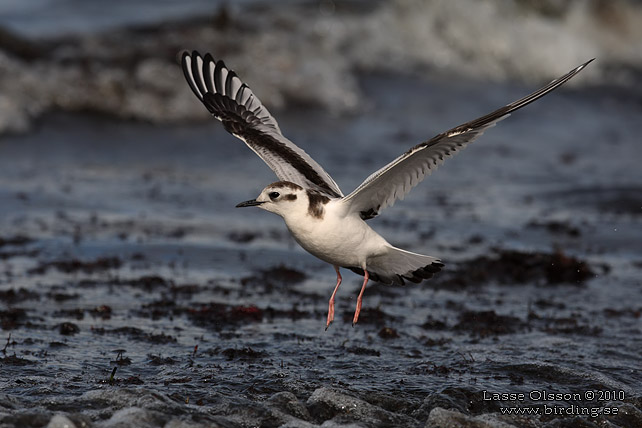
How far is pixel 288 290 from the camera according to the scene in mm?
9547

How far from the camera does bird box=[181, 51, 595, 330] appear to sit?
6.73 meters

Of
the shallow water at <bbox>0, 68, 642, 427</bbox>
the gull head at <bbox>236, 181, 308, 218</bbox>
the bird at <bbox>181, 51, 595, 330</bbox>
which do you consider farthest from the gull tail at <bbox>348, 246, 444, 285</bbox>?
the gull head at <bbox>236, 181, 308, 218</bbox>

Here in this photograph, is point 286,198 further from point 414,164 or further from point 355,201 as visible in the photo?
point 414,164

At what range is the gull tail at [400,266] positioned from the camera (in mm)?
7492

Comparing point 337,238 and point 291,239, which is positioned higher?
point 291,239

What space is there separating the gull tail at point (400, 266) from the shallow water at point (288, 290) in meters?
0.65

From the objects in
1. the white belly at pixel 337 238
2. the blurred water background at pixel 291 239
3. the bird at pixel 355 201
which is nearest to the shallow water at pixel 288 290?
the blurred water background at pixel 291 239

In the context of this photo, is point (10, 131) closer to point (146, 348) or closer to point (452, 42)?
point (146, 348)

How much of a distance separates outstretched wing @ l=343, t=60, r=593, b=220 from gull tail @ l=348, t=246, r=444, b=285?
0.42 meters

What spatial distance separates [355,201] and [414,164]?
22.1 inches

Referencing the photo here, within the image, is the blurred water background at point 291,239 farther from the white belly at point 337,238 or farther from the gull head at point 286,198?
the gull head at point 286,198

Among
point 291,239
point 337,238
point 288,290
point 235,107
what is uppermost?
point 235,107

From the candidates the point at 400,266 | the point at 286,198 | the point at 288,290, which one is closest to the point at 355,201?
the point at 286,198

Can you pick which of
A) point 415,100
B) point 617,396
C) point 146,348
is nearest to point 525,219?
point 617,396
